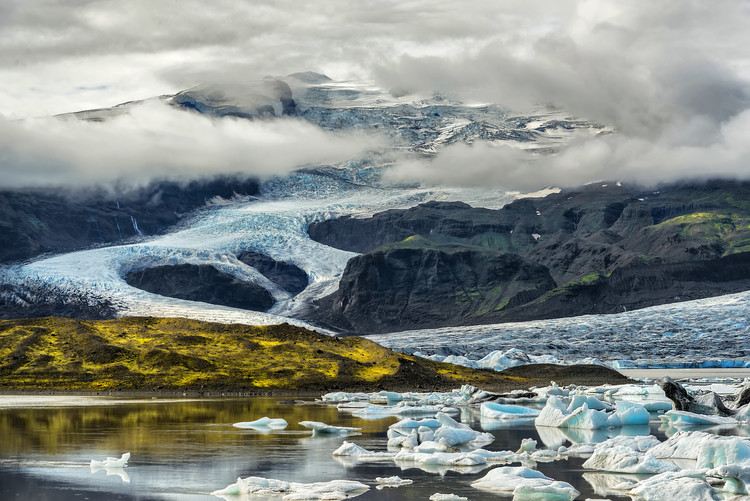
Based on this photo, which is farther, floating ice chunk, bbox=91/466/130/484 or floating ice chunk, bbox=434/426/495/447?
floating ice chunk, bbox=434/426/495/447

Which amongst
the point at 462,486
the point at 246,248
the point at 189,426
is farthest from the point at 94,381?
the point at 246,248

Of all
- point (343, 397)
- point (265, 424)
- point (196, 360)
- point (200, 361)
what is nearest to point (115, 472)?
point (265, 424)

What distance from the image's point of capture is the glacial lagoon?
72.7 feet

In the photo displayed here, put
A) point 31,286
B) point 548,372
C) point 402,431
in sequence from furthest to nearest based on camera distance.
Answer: point 31,286 < point 548,372 < point 402,431

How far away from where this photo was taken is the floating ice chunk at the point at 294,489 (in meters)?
21.0

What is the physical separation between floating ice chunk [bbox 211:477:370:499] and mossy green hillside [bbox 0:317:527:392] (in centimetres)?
4429

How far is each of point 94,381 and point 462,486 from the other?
1999 inches

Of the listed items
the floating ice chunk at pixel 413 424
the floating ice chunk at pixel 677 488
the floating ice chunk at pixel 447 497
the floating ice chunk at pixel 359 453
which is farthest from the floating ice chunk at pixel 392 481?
the floating ice chunk at pixel 413 424

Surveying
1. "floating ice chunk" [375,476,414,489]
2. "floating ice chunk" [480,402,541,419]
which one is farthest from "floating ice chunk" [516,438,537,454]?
"floating ice chunk" [480,402,541,419]

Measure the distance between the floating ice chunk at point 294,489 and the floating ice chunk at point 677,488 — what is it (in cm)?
627

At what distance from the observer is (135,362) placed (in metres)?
71.0

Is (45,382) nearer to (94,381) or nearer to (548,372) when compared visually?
(94,381)

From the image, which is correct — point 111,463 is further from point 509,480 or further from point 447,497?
point 509,480

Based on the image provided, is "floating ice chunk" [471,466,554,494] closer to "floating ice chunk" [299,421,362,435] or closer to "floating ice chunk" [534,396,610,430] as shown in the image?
"floating ice chunk" [299,421,362,435]
